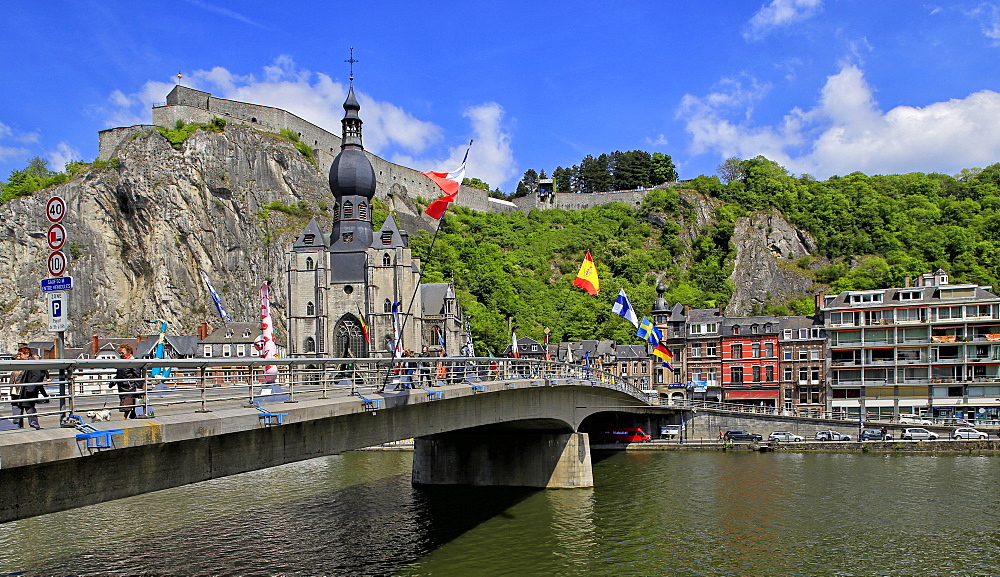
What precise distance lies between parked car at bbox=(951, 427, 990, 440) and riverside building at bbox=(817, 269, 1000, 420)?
861 centimetres

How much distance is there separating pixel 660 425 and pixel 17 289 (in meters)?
82.9

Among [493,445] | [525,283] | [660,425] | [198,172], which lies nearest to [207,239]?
[198,172]

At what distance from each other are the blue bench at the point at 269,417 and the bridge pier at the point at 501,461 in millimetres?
19912

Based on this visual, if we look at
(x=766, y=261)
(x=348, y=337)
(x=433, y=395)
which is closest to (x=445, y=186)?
(x=433, y=395)

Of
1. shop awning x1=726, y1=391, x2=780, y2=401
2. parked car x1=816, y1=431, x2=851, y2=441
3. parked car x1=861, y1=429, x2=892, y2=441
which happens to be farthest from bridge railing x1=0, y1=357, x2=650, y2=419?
shop awning x1=726, y1=391, x2=780, y2=401

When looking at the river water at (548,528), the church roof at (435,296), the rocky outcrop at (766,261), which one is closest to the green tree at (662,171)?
the rocky outcrop at (766,261)

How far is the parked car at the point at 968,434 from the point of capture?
50.3 meters

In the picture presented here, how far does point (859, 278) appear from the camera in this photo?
102 m

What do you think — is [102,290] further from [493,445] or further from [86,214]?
[493,445]

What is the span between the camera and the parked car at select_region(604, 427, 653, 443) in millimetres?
55406

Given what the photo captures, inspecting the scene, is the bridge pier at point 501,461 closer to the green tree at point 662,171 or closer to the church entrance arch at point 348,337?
the church entrance arch at point 348,337

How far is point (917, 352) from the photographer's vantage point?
62625 millimetres

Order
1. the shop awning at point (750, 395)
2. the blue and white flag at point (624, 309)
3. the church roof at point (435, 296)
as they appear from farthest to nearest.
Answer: the church roof at point (435, 296) → the shop awning at point (750, 395) → the blue and white flag at point (624, 309)

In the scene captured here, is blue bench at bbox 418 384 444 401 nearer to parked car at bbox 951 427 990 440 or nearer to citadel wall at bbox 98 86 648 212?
parked car at bbox 951 427 990 440
